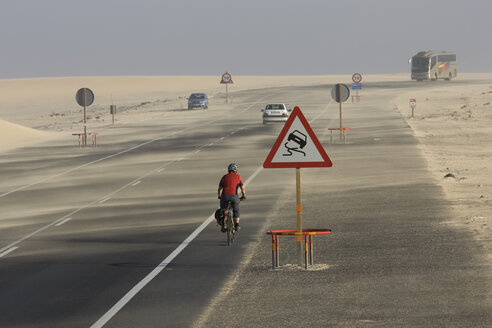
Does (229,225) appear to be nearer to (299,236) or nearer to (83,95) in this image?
(299,236)

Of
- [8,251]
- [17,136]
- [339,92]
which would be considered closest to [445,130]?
[339,92]

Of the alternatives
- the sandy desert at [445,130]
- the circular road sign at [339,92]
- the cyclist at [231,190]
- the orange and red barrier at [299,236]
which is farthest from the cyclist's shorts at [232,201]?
the circular road sign at [339,92]

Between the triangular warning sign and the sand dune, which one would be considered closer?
the triangular warning sign

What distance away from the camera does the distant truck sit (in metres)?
133

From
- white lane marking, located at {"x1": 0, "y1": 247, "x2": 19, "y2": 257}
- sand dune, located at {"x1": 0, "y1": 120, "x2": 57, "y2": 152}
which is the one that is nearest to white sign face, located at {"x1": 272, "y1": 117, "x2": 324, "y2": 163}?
white lane marking, located at {"x1": 0, "y1": 247, "x2": 19, "y2": 257}

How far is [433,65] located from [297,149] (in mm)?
125603

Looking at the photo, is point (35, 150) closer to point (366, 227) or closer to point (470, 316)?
point (366, 227)

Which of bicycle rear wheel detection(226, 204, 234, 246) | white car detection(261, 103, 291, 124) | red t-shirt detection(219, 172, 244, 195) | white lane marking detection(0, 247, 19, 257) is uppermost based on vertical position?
white car detection(261, 103, 291, 124)

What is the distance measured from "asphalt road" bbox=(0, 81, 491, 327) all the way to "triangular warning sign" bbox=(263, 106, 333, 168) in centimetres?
168

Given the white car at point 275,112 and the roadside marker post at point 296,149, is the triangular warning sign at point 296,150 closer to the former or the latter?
the roadside marker post at point 296,149

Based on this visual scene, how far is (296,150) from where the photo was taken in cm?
1485

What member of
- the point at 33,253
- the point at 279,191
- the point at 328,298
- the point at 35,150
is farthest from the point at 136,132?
the point at 328,298

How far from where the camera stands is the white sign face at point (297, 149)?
14820 mm

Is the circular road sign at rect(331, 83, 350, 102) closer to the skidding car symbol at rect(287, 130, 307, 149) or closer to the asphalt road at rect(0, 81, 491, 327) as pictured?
the asphalt road at rect(0, 81, 491, 327)
